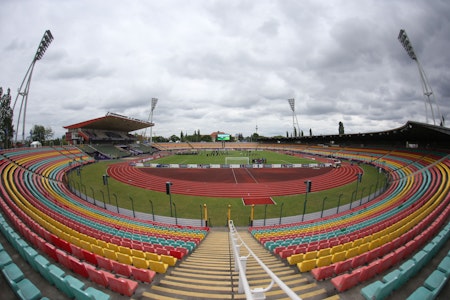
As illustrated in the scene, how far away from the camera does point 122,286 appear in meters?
4.59

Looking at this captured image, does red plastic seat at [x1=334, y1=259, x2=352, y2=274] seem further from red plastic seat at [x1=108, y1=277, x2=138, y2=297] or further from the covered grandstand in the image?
the covered grandstand

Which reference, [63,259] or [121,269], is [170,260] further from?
[63,259]

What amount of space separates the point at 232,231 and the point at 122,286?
4.64 metres

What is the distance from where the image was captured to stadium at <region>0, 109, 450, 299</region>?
4.82m

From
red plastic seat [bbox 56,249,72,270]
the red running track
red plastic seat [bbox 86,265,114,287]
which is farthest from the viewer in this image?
the red running track

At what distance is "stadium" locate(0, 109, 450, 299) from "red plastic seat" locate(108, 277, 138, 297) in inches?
1.3

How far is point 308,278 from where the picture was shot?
18.7ft

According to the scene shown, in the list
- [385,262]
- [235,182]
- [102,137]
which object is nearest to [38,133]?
[102,137]

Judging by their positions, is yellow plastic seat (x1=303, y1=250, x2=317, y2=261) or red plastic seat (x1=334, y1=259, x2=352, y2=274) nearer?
red plastic seat (x1=334, y1=259, x2=352, y2=274)

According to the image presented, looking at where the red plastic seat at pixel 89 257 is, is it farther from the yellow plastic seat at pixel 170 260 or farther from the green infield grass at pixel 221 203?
the green infield grass at pixel 221 203

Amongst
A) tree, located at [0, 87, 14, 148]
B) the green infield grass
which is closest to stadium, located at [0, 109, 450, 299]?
the green infield grass

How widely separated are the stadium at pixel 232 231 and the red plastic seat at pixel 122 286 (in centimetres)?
3

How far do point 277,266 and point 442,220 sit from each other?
7.82 m

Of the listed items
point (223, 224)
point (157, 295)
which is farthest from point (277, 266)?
point (223, 224)
